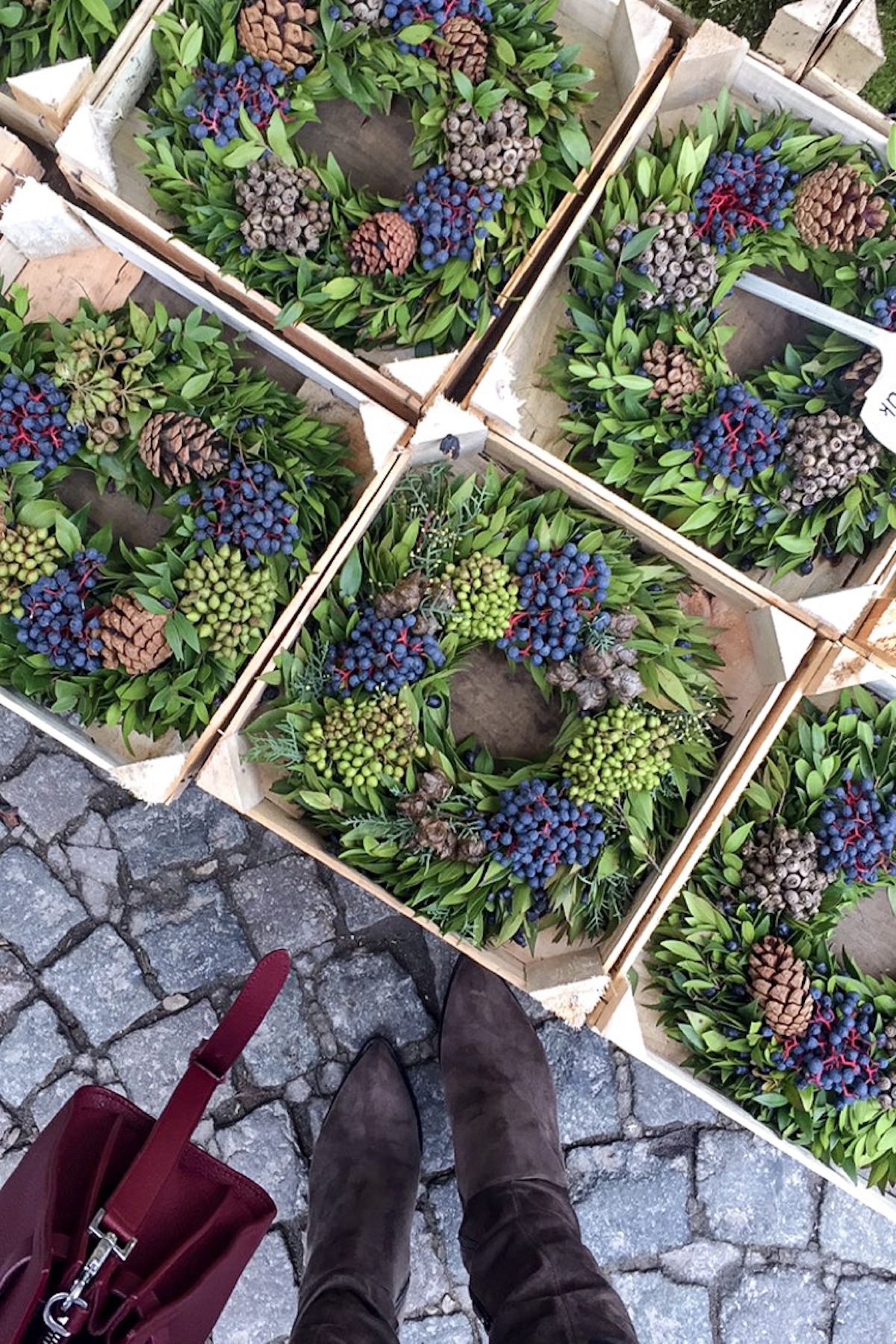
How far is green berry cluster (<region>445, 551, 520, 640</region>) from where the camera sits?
168 centimetres

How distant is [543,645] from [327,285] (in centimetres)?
76

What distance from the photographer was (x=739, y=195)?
1.68 meters

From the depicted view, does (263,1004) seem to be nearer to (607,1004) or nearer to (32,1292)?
(32,1292)

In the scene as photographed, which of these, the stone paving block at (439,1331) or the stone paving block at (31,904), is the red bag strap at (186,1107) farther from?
the stone paving block at (439,1331)

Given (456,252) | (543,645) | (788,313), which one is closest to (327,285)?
(456,252)

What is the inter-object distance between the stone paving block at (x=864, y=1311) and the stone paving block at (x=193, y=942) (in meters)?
1.65

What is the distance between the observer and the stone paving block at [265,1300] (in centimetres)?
212

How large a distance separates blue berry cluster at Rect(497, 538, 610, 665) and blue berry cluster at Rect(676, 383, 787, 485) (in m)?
0.27

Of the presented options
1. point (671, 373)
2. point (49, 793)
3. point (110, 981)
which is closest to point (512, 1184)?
point (110, 981)

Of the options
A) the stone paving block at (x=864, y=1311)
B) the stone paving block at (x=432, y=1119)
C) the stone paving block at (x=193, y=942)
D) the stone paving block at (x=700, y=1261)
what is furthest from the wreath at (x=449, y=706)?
the stone paving block at (x=864, y=1311)

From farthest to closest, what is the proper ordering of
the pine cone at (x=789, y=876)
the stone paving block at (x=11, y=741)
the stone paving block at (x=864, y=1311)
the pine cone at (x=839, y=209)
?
the stone paving block at (x=864, y=1311) < the stone paving block at (x=11, y=741) < the pine cone at (x=789, y=876) < the pine cone at (x=839, y=209)

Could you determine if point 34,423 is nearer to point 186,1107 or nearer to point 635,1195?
point 186,1107

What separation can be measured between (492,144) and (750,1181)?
2332 millimetres

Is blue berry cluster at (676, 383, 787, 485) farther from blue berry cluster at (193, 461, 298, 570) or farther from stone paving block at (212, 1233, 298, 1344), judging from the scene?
stone paving block at (212, 1233, 298, 1344)
